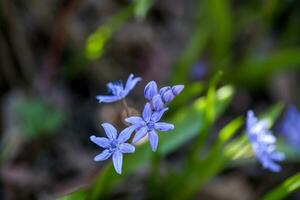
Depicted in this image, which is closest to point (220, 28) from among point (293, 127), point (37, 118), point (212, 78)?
point (293, 127)

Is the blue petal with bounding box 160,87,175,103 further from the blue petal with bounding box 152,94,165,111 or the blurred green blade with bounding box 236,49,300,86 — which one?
the blurred green blade with bounding box 236,49,300,86

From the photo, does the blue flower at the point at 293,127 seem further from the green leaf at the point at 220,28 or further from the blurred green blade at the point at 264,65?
the green leaf at the point at 220,28

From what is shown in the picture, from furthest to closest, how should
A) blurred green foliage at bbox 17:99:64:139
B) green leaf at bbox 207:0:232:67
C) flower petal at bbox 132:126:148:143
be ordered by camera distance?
green leaf at bbox 207:0:232:67 < blurred green foliage at bbox 17:99:64:139 < flower petal at bbox 132:126:148:143

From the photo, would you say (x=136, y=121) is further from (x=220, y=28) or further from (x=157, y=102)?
(x=220, y=28)

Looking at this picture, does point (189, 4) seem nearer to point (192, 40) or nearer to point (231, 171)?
point (192, 40)

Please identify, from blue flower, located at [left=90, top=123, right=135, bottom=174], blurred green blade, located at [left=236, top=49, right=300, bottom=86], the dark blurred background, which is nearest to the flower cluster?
blue flower, located at [left=90, top=123, right=135, bottom=174]

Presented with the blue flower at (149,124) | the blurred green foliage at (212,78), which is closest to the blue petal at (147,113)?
the blue flower at (149,124)
